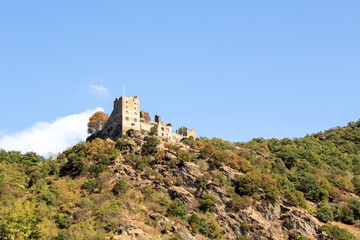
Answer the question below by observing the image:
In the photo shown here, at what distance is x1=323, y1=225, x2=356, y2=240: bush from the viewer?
85.5 metres

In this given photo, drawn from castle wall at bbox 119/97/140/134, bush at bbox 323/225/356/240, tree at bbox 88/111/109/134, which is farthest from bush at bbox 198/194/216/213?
tree at bbox 88/111/109/134

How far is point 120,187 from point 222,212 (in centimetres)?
1754

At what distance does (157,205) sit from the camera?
85625 mm

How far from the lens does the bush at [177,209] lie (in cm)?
8512

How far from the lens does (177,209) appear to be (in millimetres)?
85500

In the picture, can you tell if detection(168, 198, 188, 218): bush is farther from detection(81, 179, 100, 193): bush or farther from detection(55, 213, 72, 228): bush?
detection(55, 213, 72, 228): bush

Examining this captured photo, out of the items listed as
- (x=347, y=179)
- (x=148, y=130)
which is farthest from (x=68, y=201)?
(x=347, y=179)

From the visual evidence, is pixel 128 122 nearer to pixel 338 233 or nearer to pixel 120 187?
pixel 120 187

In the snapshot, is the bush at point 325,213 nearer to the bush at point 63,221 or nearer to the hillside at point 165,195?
the hillside at point 165,195

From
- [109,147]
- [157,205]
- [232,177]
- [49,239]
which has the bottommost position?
[49,239]

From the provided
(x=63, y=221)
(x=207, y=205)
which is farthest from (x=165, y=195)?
(x=63, y=221)

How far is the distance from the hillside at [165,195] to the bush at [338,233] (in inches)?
6.4

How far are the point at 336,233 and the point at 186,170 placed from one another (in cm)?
2762

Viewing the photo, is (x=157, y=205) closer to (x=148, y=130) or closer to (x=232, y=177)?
(x=232, y=177)
